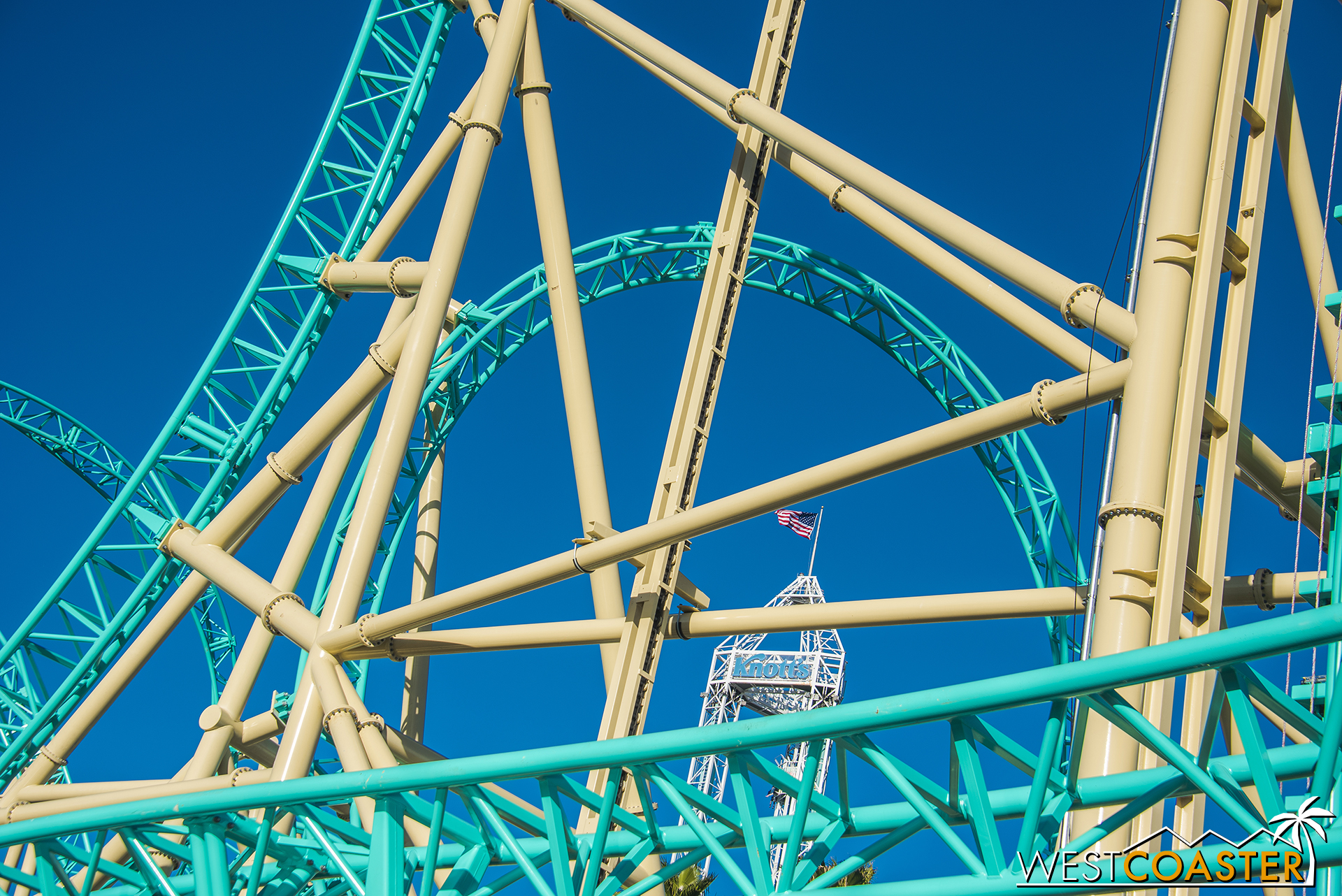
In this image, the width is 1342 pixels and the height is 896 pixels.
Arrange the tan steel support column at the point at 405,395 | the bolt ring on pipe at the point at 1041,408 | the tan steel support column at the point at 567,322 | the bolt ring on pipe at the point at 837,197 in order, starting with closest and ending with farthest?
the bolt ring on pipe at the point at 1041,408, the tan steel support column at the point at 405,395, the bolt ring on pipe at the point at 837,197, the tan steel support column at the point at 567,322

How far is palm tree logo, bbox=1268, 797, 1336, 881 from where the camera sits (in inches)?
170

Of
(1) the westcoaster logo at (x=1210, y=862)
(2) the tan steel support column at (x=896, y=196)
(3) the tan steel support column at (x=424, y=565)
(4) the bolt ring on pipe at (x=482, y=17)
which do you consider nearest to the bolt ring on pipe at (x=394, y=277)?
(4) the bolt ring on pipe at (x=482, y=17)

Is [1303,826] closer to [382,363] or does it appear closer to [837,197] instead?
[837,197]

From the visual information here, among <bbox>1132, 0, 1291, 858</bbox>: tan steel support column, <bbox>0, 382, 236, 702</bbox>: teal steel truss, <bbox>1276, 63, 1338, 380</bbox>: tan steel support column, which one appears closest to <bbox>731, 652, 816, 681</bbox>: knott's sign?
<bbox>0, 382, 236, 702</bbox>: teal steel truss

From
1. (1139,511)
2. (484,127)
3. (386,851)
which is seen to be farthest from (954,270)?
(386,851)

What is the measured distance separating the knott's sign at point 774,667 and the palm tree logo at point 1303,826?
2908 centimetres

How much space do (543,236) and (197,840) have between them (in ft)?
17.5

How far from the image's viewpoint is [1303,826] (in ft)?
14.4

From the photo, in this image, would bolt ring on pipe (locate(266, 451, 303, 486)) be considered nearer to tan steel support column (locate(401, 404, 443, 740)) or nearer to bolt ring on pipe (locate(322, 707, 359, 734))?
tan steel support column (locate(401, 404, 443, 740))

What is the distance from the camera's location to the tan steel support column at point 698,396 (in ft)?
29.0

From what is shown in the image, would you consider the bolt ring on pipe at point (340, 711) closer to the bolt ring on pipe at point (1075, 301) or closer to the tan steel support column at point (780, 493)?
the tan steel support column at point (780, 493)

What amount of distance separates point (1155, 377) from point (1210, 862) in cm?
241

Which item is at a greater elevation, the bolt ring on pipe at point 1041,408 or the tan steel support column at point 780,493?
the bolt ring on pipe at point 1041,408

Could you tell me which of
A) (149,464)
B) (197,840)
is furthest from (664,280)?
(197,840)
